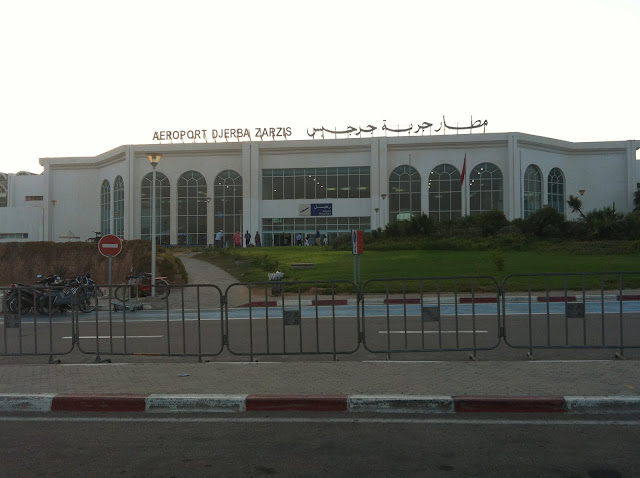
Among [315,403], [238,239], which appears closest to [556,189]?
[238,239]

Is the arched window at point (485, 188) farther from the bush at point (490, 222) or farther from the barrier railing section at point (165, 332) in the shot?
the barrier railing section at point (165, 332)

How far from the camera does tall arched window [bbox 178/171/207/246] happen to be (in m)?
65.1

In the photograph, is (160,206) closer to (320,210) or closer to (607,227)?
(320,210)

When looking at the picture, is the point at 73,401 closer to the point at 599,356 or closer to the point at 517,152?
the point at 599,356

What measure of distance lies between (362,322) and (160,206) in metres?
58.6

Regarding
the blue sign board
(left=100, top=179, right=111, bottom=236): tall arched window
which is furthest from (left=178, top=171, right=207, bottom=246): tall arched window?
the blue sign board

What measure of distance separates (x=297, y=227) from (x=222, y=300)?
178 ft

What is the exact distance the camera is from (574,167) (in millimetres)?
66250

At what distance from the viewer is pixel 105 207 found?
71.4 m

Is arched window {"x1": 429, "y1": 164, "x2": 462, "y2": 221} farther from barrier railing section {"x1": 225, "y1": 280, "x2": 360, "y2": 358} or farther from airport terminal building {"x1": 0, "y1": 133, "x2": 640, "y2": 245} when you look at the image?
barrier railing section {"x1": 225, "y1": 280, "x2": 360, "y2": 358}

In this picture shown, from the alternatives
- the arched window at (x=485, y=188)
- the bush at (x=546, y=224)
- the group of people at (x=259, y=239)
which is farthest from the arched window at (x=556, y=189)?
the bush at (x=546, y=224)

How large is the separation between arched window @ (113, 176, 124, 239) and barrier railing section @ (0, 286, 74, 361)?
57.0m

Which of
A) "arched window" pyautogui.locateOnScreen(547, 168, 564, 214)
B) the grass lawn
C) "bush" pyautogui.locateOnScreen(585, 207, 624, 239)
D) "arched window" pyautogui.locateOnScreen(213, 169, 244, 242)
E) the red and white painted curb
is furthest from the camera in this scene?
"arched window" pyautogui.locateOnScreen(547, 168, 564, 214)

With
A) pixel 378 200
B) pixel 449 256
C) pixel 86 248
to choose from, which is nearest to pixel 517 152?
pixel 378 200
